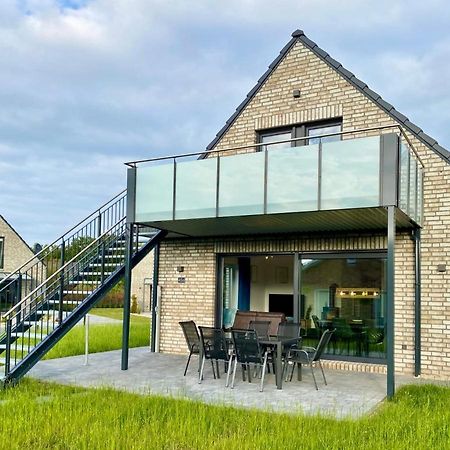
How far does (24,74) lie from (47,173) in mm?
13440

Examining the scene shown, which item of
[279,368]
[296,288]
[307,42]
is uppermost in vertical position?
[307,42]

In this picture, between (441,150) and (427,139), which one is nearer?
(441,150)

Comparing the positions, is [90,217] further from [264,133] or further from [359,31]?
[359,31]

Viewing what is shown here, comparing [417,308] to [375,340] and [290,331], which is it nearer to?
[375,340]

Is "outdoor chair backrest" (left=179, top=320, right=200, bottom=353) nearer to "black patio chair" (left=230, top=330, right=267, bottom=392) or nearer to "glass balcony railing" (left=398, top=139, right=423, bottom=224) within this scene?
"black patio chair" (left=230, top=330, right=267, bottom=392)

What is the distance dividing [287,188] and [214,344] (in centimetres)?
269

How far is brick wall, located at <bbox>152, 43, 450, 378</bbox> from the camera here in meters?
9.26

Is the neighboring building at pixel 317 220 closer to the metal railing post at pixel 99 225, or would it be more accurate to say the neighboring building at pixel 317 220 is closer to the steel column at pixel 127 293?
the steel column at pixel 127 293

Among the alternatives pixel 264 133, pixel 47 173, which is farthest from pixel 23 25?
pixel 47 173

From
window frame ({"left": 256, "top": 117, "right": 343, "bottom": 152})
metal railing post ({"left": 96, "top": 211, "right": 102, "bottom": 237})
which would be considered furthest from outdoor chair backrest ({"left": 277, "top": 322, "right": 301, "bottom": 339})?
metal railing post ({"left": 96, "top": 211, "right": 102, "bottom": 237})

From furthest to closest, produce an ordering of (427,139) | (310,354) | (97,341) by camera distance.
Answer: (97,341)
(427,139)
(310,354)

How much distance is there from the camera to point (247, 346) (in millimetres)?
7812

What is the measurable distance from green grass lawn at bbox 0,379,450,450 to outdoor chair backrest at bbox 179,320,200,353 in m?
1.96

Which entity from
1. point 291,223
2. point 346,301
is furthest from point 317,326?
point 291,223
